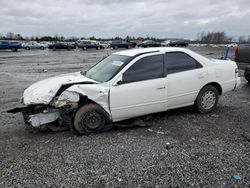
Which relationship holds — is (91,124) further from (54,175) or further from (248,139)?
(248,139)

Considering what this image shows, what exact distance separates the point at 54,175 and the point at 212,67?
4.32 meters

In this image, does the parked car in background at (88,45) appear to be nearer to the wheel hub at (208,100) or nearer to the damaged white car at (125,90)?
the damaged white car at (125,90)

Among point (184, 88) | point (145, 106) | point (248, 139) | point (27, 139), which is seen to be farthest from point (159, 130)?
point (27, 139)

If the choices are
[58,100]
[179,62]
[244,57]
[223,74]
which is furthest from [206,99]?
[244,57]

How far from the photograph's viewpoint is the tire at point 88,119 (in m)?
4.61

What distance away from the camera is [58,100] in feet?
14.8

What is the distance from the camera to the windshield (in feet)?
16.3

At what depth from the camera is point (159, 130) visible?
491cm

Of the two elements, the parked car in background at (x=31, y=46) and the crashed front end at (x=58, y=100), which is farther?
the parked car in background at (x=31, y=46)

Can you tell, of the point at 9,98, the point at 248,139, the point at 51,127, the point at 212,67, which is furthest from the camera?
the point at 9,98

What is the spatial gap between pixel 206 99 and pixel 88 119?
2.94m

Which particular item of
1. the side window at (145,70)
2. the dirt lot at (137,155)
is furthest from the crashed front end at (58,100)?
the side window at (145,70)

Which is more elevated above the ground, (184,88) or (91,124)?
(184,88)

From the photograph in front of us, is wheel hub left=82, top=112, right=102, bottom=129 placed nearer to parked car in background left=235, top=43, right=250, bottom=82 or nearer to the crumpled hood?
the crumpled hood
